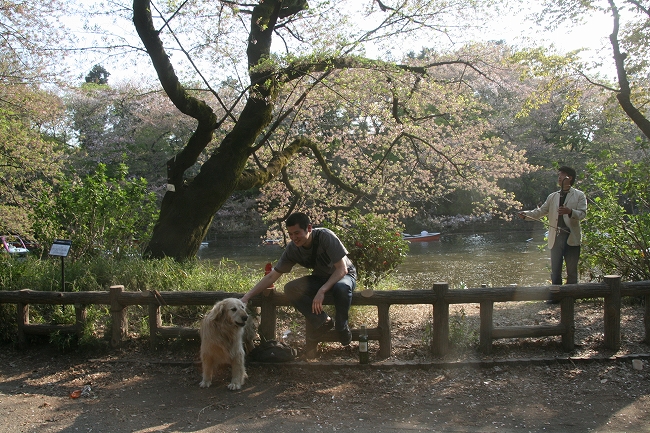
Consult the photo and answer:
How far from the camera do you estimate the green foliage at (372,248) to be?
838 cm

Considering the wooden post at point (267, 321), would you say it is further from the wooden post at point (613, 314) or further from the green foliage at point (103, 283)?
the wooden post at point (613, 314)

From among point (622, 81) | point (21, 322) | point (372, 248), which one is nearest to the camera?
point (21, 322)

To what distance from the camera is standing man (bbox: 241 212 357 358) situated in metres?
4.96

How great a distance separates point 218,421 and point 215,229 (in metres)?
27.8

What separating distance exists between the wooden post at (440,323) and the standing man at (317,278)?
894 mm

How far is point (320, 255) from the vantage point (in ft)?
16.9

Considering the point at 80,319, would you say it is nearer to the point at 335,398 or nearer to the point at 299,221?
the point at 299,221

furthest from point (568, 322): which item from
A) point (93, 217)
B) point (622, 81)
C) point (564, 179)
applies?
point (93, 217)

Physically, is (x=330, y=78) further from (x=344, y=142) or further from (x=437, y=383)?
(x=437, y=383)

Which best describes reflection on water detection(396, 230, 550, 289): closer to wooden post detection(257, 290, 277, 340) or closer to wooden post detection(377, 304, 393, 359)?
wooden post detection(377, 304, 393, 359)

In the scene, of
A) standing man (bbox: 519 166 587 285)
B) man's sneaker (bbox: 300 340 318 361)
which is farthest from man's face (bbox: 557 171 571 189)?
man's sneaker (bbox: 300 340 318 361)

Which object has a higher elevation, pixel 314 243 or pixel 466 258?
pixel 314 243

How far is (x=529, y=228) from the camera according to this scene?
30031mm

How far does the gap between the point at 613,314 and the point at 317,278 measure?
3072mm
